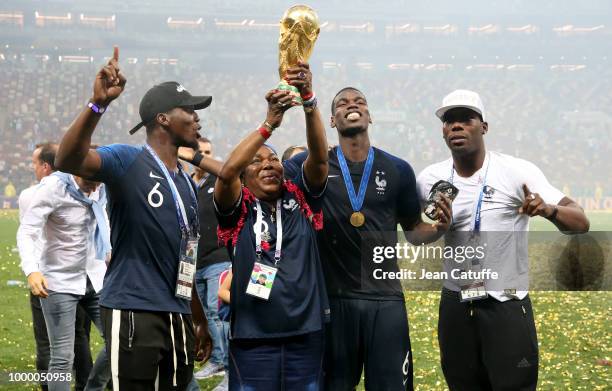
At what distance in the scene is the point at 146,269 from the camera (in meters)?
4.86

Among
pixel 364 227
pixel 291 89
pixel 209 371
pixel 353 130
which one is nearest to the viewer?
pixel 291 89

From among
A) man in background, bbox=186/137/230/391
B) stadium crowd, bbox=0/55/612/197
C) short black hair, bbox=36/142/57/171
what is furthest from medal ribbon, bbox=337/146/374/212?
stadium crowd, bbox=0/55/612/197

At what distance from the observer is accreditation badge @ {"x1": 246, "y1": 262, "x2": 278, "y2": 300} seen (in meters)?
4.83

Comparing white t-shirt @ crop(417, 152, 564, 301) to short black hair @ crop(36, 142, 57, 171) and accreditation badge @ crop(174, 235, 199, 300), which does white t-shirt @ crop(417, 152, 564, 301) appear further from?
short black hair @ crop(36, 142, 57, 171)

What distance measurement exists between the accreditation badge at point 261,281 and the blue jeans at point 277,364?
262 millimetres

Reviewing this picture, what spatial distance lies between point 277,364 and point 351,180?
51.5 inches

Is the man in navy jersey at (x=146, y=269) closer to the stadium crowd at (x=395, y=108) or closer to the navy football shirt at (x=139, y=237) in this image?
the navy football shirt at (x=139, y=237)

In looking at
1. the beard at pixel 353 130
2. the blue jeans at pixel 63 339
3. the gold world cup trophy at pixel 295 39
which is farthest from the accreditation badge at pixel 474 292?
the blue jeans at pixel 63 339

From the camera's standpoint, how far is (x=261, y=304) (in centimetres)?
486

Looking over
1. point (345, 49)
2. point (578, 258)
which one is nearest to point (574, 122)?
point (345, 49)

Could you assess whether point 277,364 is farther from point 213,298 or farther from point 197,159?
point 213,298

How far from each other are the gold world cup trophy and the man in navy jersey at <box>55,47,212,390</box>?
2.95 ft

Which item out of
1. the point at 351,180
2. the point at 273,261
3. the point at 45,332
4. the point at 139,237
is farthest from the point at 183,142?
the point at 45,332

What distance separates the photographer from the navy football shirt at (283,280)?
15.8 ft
